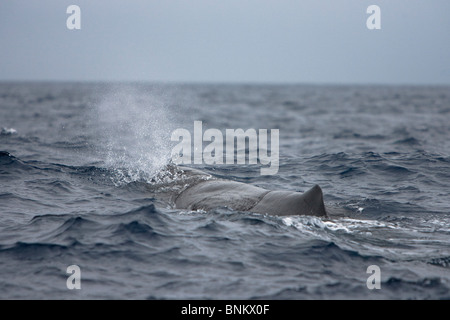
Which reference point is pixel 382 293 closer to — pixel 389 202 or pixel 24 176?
pixel 389 202

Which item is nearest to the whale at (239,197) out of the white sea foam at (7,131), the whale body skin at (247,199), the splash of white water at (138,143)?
the whale body skin at (247,199)

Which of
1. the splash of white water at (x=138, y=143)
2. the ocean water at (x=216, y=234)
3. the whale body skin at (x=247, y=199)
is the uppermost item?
the splash of white water at (x=138, y=143)

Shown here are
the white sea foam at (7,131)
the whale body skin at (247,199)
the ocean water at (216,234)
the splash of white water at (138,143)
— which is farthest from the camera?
the white sea foam at (7,131)

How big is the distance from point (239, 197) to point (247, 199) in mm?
283

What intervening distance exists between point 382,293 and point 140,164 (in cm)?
1244

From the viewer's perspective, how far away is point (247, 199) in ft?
41.6

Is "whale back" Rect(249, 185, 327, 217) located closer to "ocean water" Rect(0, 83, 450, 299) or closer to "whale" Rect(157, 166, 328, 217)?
"whale" Rect(157, 166, 328, 217)

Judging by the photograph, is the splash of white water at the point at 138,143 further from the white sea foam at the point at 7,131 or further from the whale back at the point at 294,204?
the whale back at the point at 294,204

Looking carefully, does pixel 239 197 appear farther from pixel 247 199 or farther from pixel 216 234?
pixel 216 234

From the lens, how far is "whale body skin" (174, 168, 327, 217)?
1130 cm

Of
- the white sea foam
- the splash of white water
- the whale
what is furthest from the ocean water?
the white sea foam

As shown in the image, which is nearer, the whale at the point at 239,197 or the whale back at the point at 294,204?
the whale back at the point at 294,204

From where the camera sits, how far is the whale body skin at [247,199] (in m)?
11.3
